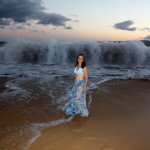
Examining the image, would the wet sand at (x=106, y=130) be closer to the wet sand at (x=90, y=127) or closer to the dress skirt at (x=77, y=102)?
the wet sand at (x=90, y=127)

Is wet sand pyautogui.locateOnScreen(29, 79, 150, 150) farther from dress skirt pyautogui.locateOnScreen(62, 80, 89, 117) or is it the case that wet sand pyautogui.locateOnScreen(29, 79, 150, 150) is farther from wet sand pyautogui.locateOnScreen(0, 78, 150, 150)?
dress skirt pyautogui.locateOnScreen(62, 80, 89, 117)

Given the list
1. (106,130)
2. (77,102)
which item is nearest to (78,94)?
(77,102)

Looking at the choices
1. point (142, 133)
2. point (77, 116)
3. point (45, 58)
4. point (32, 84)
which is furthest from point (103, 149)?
point (45, 58)

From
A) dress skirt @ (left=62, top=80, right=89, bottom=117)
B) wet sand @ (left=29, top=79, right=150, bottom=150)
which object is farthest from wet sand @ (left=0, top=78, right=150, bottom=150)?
dress skirt @ (left=62, top=80, right=89, bottom=117)

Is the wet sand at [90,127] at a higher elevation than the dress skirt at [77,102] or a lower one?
lower

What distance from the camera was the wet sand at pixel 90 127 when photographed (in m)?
3.96

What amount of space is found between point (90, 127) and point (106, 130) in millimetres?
397

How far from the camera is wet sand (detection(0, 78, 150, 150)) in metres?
3.96

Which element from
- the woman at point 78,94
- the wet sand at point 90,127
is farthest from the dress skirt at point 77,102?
the wet sand at point 90,127

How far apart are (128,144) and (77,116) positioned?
183 centimetres

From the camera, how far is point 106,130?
15.1 feet

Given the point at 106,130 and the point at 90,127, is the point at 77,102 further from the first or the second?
the point at 106,130

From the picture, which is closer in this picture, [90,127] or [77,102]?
[90,127]

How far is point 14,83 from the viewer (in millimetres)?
9797
